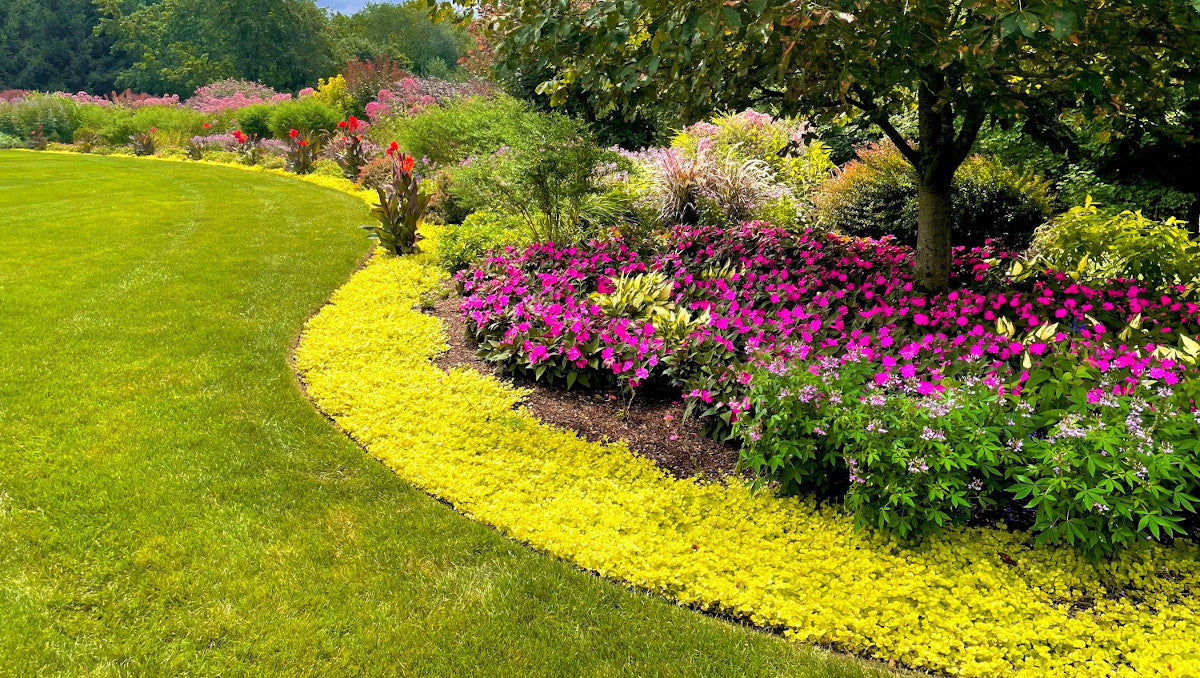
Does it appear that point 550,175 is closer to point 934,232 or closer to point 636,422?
point 636,422

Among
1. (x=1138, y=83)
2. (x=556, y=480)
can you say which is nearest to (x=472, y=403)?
(x=556, y=480)

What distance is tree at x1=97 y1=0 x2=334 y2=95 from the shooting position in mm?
38625

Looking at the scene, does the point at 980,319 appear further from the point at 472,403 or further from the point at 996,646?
the point at 472,403

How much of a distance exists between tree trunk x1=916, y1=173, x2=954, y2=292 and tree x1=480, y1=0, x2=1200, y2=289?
169mm

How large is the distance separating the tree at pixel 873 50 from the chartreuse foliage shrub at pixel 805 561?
2109mm

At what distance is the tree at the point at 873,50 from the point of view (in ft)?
7.86

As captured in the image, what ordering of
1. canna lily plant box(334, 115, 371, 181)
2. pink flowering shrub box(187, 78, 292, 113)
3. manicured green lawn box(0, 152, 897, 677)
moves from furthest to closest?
pink flowering shrub box(187, 78, 292, 113)
canna lily plant box(334, 115, 371, 181)
manicured green lawn box(0, 152, 897, 677)

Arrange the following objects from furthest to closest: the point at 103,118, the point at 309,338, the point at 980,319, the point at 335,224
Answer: the point at 103,118 < the point at 335,224 < the point at 309,338 < the point at 980,319

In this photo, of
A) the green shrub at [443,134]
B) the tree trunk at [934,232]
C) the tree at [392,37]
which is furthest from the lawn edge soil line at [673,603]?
the tree at [392,37]

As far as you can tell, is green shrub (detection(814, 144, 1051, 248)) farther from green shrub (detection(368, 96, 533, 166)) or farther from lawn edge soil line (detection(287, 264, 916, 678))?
green shrub (detection(368, 96, 533, 166))

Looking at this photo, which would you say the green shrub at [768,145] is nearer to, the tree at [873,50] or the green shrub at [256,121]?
the tree at [873,50]

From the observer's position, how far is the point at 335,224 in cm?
937

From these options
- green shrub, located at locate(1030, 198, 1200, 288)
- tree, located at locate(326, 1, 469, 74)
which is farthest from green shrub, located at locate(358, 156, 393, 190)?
tree, located at locate(326, 1, 469, 74)

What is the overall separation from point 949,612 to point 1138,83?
276cm
